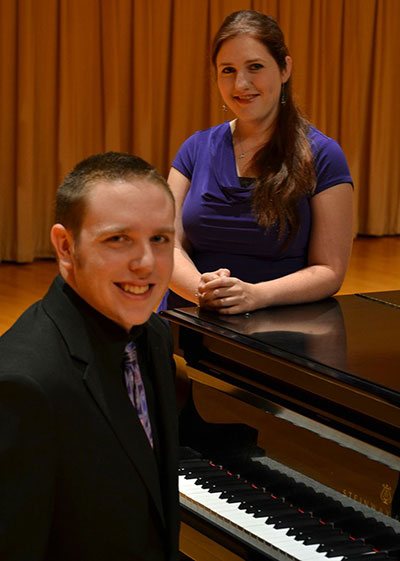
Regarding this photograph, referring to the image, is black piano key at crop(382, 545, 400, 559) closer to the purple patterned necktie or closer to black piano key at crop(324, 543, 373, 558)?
black piano key at crop(324, 543, 373, 558)

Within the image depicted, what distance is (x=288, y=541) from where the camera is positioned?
1918 millimetres

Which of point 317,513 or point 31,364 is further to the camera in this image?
point 317,513

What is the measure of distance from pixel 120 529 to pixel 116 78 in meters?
7.66

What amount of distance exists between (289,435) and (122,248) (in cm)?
86

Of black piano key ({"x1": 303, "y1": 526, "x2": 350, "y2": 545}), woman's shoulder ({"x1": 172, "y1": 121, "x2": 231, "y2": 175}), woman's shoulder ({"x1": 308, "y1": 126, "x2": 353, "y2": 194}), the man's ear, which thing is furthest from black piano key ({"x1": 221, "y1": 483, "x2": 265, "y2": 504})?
woman's shoulder ({"x1": 172, "y1": 121, "x2": 231, "y2": 175})

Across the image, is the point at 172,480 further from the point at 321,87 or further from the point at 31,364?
the point at 321,87

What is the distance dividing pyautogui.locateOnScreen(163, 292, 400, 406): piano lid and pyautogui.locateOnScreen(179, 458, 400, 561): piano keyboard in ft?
0.93

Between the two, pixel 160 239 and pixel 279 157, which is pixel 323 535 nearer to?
pixel 160 239

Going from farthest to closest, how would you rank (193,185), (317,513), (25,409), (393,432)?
(193,185)
(317,513)
(393,432)
(25,409)

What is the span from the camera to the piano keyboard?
187 centimetres

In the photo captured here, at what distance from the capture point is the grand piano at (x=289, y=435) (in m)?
1.89

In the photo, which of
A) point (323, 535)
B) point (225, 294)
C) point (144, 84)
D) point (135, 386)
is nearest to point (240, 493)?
point (323, 535)

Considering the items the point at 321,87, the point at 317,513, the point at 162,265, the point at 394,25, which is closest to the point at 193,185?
the point at 317,513

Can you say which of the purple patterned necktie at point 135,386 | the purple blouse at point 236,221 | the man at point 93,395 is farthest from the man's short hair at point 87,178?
the purple blouse at point 236,221
